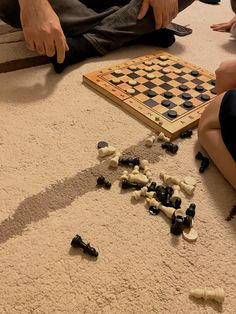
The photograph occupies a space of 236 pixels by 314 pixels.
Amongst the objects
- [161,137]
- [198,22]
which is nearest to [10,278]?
[161,137]

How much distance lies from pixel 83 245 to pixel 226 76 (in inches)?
23.0

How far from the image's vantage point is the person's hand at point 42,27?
108cm

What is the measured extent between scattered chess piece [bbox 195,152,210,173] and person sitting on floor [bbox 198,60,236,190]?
0.02 metres

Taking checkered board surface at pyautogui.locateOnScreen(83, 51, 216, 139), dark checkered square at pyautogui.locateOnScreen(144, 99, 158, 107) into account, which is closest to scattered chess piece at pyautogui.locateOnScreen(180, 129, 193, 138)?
checkered board surface at pyautogui.locateOnScreen(83, 51, 216, 139)

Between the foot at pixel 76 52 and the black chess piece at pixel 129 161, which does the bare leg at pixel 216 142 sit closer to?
the black chess piece at pixel 129 161

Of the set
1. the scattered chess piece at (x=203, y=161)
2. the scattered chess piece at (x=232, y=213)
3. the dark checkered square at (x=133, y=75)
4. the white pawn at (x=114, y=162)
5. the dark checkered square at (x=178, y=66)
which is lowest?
the scattered chess piece at (x=232, y=213)

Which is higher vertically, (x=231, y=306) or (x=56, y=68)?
(x=56, y=68)

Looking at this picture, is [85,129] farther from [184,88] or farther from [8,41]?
[8,41]

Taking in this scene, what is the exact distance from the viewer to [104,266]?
0.64 meters

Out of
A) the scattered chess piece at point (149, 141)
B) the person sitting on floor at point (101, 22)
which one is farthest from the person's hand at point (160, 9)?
the scattered chess piece at point (149, 141)

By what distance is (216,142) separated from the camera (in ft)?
2.79

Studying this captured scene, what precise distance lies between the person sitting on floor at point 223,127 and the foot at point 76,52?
0.55 meters

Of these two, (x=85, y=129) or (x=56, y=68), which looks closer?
(x=85, y=129)

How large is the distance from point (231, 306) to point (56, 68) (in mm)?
930
